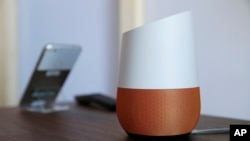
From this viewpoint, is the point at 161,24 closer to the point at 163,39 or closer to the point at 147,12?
the point at 163,39

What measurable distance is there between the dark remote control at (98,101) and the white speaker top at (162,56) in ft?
1.61

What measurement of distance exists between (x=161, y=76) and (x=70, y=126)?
31 centimetres

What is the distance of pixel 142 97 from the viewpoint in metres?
0.58

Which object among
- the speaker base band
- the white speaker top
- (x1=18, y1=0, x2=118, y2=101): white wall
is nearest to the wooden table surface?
the speaker base band

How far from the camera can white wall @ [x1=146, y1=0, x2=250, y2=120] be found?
884mm

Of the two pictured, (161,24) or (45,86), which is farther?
(45,86)

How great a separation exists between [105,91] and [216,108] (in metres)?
0.59

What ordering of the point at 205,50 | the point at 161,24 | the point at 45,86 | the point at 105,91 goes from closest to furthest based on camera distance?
the point at 161,24
the point at 205,50
the point at 45,86
the point at 105,91

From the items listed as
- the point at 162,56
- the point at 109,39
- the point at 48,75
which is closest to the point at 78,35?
the point at 109,39

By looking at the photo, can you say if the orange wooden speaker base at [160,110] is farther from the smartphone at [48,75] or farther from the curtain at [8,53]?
the curtain at [8,53]

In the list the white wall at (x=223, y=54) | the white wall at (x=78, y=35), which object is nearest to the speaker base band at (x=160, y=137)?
the white wall at (x=223, y=54)

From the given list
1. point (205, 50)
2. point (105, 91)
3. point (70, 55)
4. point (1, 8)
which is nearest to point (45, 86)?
point (70, 55)

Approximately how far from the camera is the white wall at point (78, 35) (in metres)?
1.45

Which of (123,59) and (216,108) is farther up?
(123,59)
